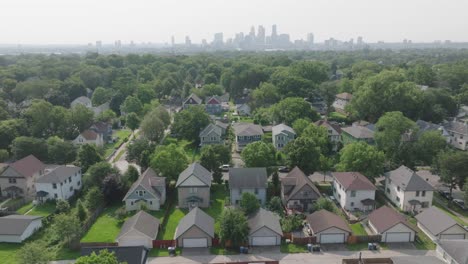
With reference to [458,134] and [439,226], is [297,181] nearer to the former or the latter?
[439,226]

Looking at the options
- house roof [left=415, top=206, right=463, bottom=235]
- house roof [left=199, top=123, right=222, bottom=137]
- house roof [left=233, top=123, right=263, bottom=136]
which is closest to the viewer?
house roof [left=415, top=206, right=463, bottom=235]

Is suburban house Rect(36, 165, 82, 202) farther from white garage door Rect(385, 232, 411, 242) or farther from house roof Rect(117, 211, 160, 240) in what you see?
white garage door Rect(385, 232, 411, 242)

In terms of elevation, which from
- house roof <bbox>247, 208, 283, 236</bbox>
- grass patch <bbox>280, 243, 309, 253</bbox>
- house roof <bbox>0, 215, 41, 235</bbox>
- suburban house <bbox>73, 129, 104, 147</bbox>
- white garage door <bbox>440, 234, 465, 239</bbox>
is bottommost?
grass patch <bbox>280, 243, 309, 253</bbox>

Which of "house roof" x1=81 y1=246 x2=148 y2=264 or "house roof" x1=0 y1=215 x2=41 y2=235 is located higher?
"house roof" x1=81 y1=246 x2=148 y2=264

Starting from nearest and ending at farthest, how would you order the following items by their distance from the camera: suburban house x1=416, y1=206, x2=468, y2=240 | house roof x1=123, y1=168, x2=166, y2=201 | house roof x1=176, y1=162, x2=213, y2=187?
suburban house x1=416, y1=206, x2=468, y2=240 → house roof x1=123, y1=168, x2=166, y2=201 → house roof x1=176, y1=162, x2=213, y2=187

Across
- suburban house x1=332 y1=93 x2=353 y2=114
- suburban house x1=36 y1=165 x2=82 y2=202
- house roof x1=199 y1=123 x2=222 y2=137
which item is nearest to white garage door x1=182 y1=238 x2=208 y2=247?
suburban house x1=36 y1=165 x2=82 y2=202

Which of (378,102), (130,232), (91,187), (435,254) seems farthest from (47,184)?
(378,102)
